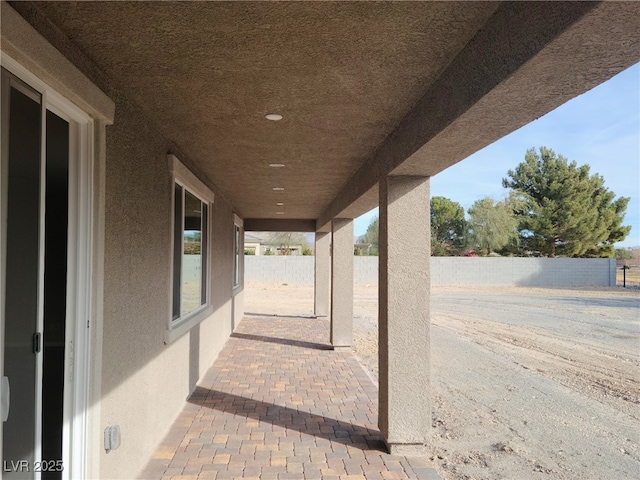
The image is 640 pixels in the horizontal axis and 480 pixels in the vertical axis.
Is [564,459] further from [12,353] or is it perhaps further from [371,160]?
[12,353]

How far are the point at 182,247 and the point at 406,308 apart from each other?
8.28 ft

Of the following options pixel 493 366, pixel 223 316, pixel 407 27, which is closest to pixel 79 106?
pixel 407 27

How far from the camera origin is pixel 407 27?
2162mm

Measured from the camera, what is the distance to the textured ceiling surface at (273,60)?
203 centimetres

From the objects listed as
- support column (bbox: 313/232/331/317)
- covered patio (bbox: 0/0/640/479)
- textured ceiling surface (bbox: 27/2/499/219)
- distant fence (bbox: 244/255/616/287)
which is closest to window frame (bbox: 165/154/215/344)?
covered patio (bbox: 0/0/640/479)

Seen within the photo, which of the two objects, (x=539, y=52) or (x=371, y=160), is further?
(x=371, y=160)

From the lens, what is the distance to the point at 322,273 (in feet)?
43.8

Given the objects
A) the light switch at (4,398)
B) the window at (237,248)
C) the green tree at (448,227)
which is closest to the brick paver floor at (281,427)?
the light switch at (4,398)

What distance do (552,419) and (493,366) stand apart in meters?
2.60

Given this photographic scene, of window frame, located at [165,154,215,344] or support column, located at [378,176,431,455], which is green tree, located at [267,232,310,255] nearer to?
window frame, located at [165,154,215,344]

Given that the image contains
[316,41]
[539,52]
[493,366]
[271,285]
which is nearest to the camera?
[539,52]

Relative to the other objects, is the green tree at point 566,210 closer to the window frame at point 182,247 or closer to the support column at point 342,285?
the support column at point 342,285

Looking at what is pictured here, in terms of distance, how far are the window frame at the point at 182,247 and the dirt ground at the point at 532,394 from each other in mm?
2592

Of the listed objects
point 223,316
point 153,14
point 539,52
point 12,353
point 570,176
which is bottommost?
point 223,316
